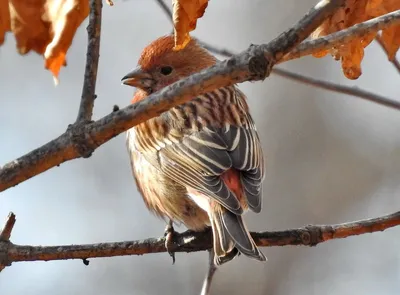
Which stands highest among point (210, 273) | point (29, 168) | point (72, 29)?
point (72, 29)

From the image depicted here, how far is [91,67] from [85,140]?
16.3 inches

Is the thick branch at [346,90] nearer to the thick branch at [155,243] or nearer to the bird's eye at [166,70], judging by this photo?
the thick branch at [155,243]

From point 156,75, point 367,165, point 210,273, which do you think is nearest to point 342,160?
point 367,165

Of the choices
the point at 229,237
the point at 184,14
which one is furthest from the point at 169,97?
the point at 229,237

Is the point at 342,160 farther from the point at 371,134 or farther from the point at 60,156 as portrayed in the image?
the point at 60,156

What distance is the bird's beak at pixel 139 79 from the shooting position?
6.70 m

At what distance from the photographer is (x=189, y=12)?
11.5 ft

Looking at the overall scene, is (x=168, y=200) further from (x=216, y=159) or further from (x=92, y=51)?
(x=92, y=51)

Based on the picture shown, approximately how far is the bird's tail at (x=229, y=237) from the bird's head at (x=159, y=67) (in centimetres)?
160

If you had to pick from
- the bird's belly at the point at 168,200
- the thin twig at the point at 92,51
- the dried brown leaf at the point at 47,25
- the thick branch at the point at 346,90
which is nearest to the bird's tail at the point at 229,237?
the bird's belly at the point at 168,200

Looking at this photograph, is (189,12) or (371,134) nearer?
(189,12)

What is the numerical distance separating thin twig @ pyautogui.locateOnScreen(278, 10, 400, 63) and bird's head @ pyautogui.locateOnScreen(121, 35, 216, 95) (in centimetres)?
334

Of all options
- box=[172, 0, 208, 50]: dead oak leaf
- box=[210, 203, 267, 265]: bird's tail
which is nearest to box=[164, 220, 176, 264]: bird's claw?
box=[210, 203, 267, 265]: bird's tail

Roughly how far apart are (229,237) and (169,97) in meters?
1.96
